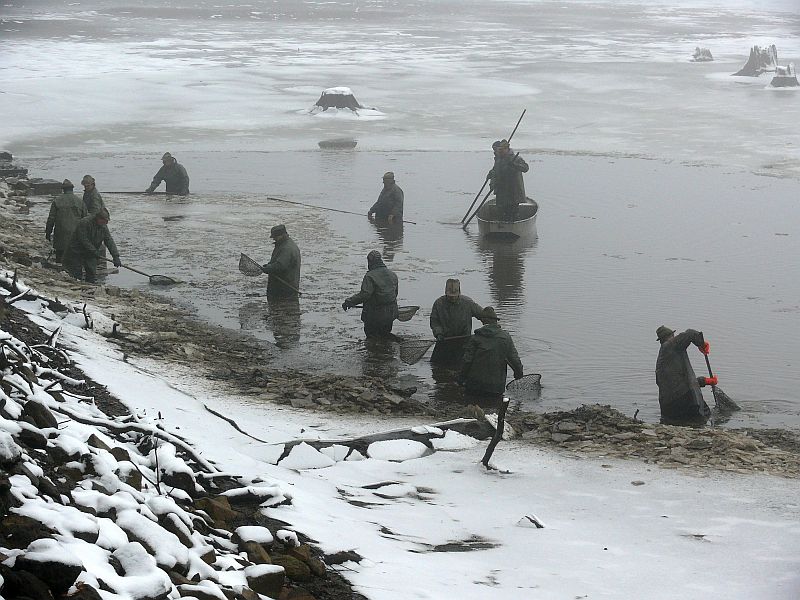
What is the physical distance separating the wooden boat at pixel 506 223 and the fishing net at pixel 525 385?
854 centimetres

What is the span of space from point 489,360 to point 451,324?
1.35 meters

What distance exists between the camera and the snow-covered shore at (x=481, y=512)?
6457mm

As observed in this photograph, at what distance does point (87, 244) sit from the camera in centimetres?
1599

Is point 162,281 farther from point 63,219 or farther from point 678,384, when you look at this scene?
point 678,384

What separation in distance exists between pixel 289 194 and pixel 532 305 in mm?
9566

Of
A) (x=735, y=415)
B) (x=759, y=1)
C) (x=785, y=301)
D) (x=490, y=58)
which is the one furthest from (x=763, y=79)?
(x=759, y=1)

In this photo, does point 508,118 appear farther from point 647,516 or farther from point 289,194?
point 647,516

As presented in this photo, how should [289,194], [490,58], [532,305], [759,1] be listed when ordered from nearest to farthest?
[532,305], [289,194], [490,58], [759,1]

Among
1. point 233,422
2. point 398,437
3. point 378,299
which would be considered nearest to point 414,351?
point 378,299

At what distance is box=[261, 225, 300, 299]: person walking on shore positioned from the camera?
15.6m

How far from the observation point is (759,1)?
11212cm

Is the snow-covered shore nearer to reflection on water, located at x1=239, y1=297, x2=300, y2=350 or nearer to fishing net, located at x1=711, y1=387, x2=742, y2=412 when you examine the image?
fishing net, located at x1=711, y1=387, x2=742, y2=412

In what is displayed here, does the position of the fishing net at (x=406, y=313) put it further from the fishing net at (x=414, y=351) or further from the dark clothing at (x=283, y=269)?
the dark clothing at (x=283, y=269)

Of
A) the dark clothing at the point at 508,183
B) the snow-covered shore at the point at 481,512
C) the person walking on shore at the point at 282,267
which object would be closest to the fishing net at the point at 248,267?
the person walking on shore at the point at 282,267
